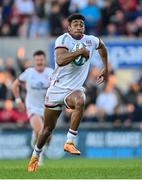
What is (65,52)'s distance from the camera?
13719mm

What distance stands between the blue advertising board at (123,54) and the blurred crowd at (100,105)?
33.8 inches

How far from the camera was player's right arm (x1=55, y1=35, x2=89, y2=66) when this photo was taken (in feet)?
44.2

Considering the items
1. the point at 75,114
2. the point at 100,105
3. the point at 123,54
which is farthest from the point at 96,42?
the point at 123,54

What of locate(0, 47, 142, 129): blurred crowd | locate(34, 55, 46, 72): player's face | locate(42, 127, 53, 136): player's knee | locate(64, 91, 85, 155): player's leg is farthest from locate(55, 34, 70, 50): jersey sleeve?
locate(0, 47, 142, 129): blurred crowd

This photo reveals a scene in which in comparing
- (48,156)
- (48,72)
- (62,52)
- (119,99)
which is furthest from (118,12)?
(62,52)

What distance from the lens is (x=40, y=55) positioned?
18906 mm

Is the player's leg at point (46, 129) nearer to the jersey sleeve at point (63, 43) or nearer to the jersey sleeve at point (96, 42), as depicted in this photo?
the jersey sleeve at point (63, 43)

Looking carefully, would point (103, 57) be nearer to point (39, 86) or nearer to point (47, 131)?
point (47, 131)

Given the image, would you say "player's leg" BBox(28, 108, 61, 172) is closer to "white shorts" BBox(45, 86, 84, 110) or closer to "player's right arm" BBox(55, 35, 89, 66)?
"white shorts" BBox(45, 86, 84, 110)

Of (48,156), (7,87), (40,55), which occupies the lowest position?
(48,156)

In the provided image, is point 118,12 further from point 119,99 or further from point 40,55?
A: point 40,55

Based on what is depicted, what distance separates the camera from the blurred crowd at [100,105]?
25000 millimetres

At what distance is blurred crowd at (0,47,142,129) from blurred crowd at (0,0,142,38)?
1.63 meters

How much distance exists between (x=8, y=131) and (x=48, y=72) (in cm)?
544
